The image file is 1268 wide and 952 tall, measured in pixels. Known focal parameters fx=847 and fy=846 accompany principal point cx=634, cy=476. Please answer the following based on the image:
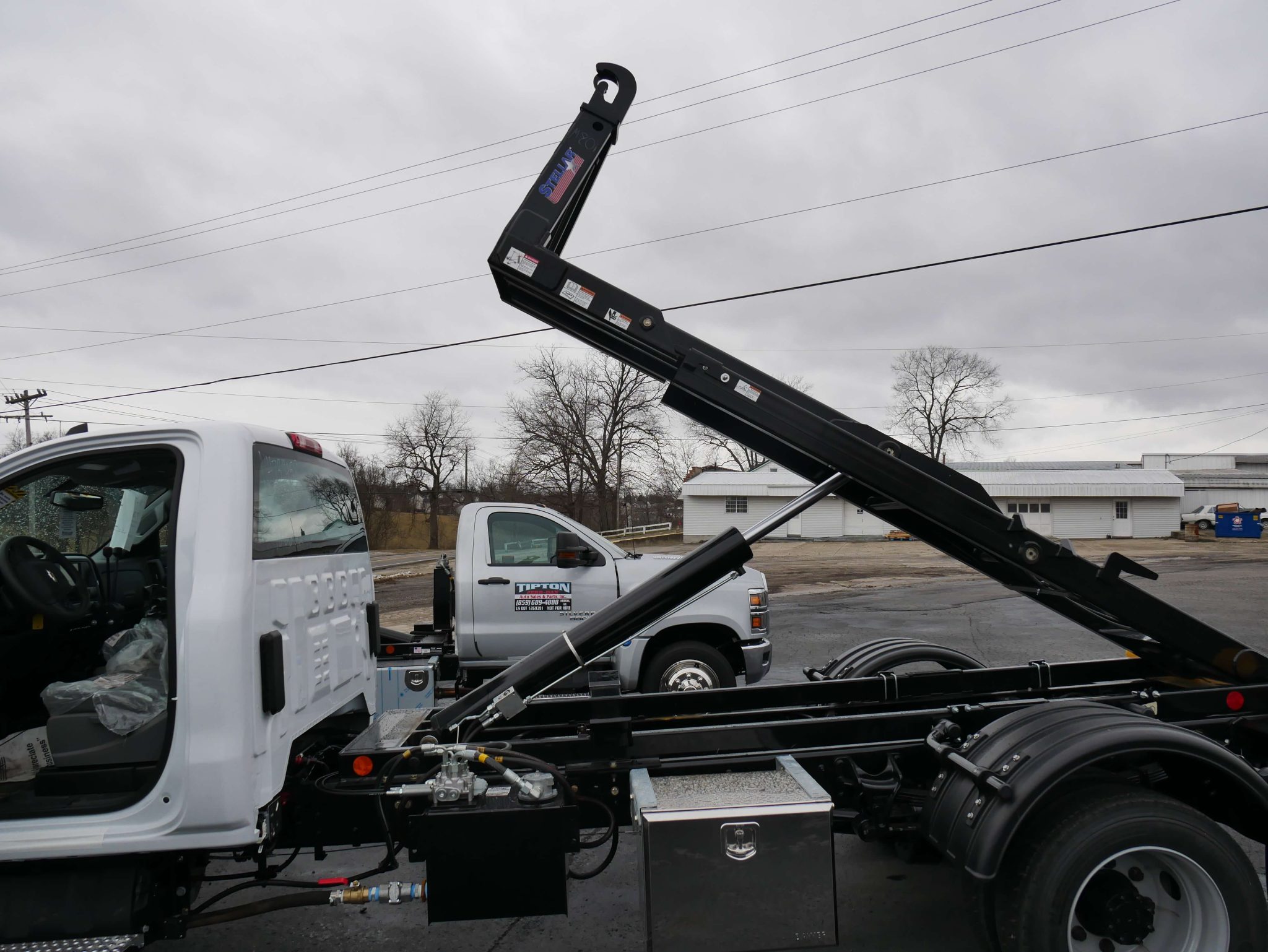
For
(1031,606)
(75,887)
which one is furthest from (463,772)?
(1031,606)

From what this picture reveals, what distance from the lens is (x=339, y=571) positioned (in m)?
4.05

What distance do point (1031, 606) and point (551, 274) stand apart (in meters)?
16.6

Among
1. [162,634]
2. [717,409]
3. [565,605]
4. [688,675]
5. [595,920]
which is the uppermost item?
[717,409]

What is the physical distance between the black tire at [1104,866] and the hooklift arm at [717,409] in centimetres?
87

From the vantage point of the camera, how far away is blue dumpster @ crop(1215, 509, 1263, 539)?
45.3 m

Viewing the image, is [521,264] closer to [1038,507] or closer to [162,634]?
[162,634]

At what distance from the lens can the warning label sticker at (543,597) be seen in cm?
787

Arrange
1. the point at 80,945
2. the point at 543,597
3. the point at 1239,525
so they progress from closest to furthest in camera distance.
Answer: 1. the point at 80,945
2. the point at 543,597
3. the point at 1239,525

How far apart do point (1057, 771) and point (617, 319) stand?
2.38 metres

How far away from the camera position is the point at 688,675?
7.23 m

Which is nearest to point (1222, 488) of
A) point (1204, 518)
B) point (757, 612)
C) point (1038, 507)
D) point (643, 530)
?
point (1204, 518)

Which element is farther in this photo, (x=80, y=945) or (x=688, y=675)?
(x=688, y=675)

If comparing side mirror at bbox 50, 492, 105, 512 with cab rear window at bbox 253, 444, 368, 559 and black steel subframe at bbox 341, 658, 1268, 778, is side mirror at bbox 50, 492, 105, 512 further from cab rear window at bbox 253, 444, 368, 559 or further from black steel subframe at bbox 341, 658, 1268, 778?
black steel subframe at bbox 341, 658, 1268, 778

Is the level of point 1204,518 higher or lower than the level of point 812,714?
lower
